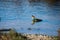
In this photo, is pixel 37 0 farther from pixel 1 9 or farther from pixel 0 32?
pixel 0 32

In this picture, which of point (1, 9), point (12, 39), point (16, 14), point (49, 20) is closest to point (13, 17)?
point (16, 14)

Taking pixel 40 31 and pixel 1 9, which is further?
pixel 1 9

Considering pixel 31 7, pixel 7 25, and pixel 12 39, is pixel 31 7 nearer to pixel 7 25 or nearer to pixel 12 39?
pixel 7 25

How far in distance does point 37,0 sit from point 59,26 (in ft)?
8.26

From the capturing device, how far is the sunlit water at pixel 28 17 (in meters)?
4.66

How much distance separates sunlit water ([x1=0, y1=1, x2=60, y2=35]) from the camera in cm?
466

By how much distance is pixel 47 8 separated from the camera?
6.12m

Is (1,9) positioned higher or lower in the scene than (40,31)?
higher

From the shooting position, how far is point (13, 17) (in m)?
5.30

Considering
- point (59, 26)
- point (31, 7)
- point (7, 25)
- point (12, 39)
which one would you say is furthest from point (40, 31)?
point (31, 7)

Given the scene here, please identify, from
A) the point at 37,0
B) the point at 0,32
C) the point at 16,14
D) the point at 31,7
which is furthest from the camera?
the point at 37,0

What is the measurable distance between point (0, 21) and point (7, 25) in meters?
0.41

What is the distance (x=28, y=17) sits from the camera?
205 inches

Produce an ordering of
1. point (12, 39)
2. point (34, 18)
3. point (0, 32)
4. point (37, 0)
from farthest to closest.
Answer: point (37, 0), point (34, 18), point (0, 32), point (12, 39)
